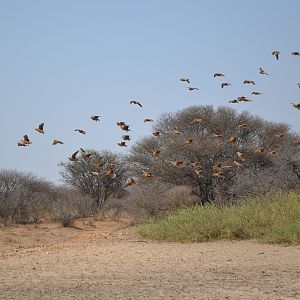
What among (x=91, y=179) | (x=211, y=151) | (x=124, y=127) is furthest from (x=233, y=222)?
(x=91, y=179)

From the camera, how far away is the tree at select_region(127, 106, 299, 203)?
2789 cm

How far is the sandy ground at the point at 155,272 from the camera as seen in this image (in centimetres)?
750

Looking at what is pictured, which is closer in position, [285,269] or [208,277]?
[208,277]

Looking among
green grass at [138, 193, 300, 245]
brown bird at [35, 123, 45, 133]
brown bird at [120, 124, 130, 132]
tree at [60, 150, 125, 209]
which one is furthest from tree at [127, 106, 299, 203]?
brown bird at [35, 123, 45, 133]

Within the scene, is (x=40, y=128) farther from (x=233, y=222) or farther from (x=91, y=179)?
(x=91, y=179)

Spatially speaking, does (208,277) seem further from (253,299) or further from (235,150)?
(235,150)

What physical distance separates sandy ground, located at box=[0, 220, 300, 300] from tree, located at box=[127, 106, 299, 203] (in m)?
11.3

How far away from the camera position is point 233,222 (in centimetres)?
1548

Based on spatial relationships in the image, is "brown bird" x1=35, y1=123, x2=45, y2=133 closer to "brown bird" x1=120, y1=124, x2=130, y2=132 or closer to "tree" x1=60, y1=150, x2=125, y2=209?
"brown bird" x1=120, y1=124, x2=130, y2=132

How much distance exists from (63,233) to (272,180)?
9.68m

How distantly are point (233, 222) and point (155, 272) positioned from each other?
20.4ft

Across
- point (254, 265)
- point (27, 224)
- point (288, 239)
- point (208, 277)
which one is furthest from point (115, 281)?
point (27, 224)

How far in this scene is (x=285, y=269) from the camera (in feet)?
31.9

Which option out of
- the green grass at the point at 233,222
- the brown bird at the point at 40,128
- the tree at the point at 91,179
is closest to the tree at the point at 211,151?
the tree at the point at 91,179
